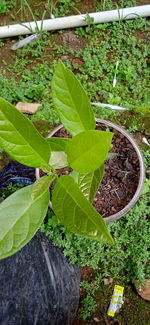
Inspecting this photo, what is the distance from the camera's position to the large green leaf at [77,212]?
114cm

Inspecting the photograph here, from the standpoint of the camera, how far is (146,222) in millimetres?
2352

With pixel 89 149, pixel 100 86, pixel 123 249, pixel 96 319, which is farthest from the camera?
pixel 100 86

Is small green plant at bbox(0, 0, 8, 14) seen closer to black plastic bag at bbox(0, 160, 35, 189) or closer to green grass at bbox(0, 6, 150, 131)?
green grass at bbox(0, 6, 150, 131)

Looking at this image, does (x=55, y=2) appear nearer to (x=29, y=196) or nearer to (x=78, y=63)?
(x=78, y=63)

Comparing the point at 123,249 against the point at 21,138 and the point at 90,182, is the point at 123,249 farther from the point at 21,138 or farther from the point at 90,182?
the point at 21,138

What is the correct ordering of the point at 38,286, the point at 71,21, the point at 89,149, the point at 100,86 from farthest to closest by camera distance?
the point at 71,21, the point at 100,86, the point at 38,286, the point at 89,149

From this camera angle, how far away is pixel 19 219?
1291 mm

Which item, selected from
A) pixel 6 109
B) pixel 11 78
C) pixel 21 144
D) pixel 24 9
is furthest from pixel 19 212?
pixel 24 9

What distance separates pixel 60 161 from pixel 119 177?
853 millimetres

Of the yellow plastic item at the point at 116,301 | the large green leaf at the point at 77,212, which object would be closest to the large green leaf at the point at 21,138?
the large green leaf at the point at 77,212

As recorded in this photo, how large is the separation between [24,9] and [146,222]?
2.47m

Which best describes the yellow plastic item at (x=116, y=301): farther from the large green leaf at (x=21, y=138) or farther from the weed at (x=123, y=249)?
the large green leaf at (x=21, y=138)

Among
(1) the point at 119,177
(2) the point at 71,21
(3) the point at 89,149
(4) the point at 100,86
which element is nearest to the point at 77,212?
(3) the point at 89,149

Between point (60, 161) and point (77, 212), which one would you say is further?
point (60, 161)
